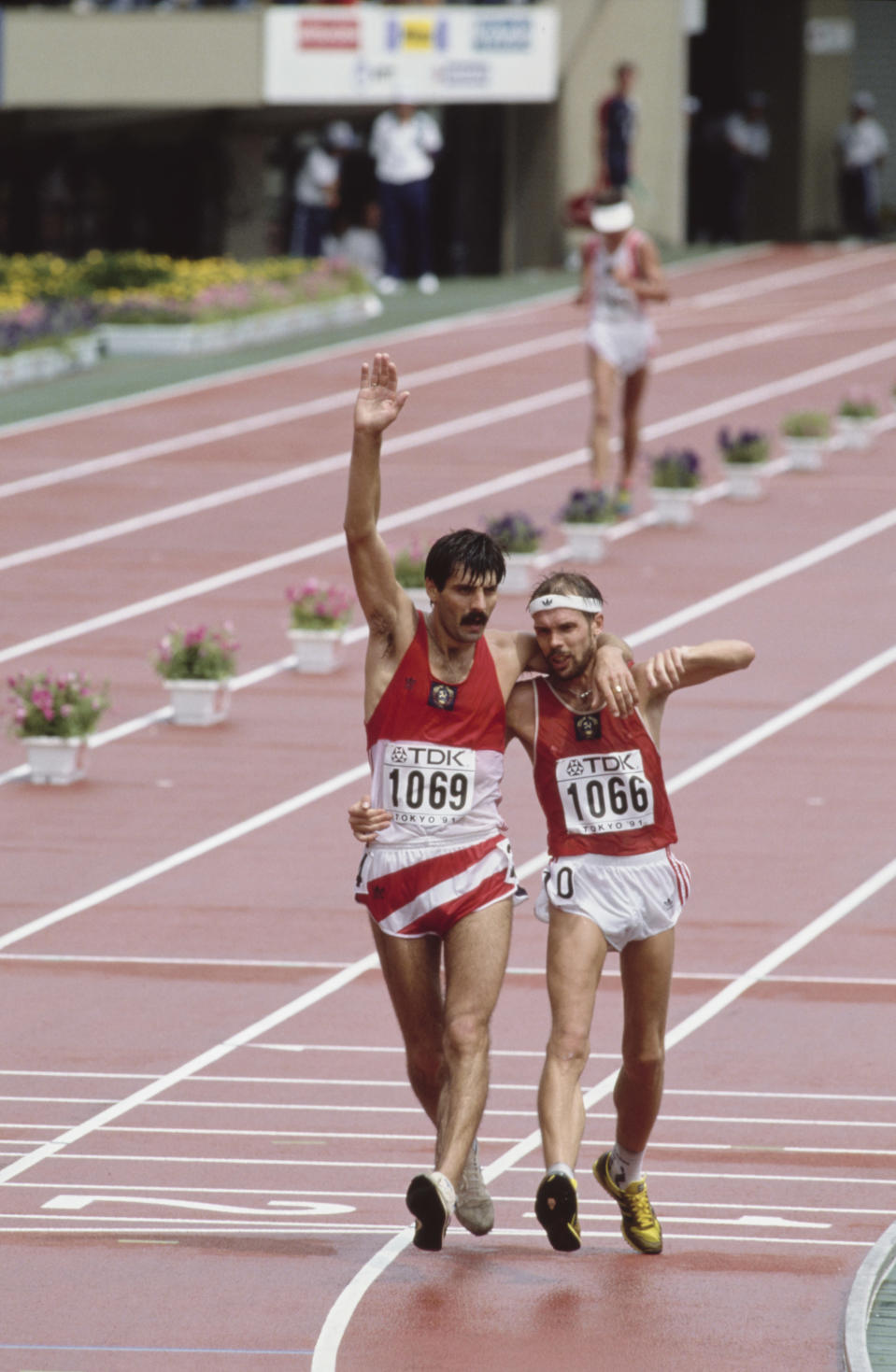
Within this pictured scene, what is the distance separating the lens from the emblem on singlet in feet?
24.5

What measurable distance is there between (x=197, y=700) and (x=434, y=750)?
8.13 metres

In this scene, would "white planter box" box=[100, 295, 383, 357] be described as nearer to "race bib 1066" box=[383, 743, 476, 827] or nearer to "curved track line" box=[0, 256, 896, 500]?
"curved track line" box=[0, 256, 896, 500]

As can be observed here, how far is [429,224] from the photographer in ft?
122

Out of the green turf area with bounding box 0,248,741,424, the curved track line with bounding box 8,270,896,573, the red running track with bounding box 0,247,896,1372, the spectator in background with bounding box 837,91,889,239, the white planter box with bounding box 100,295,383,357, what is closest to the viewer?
the red running track with bounding box 0,247,896,1372

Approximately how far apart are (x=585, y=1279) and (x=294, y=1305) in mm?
805

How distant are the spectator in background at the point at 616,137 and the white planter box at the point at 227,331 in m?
3.84

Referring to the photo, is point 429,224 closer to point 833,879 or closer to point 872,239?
point 872,239

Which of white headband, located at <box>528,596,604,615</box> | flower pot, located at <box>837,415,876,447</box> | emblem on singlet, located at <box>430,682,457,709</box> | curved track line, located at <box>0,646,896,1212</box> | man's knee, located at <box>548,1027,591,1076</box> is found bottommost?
curved track line, located at <box>0,646,896,1212</box>

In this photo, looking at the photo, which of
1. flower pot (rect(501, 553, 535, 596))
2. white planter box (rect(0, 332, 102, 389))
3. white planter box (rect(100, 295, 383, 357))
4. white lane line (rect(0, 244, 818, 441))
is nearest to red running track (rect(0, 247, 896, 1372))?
flower pot (rect(501, 553, 535, 596))

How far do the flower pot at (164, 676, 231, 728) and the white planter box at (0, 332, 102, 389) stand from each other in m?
12.4

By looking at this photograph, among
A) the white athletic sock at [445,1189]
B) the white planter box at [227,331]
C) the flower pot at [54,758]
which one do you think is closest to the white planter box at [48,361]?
the white planter box at [227,331]

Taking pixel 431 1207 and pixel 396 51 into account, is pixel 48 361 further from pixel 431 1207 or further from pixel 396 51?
pixel 431 1207

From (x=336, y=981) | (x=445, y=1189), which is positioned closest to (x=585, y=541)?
(x=336, y=981)

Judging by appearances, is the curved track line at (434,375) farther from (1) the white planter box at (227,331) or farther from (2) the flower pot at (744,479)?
(2) the flower pot at (744,479)
